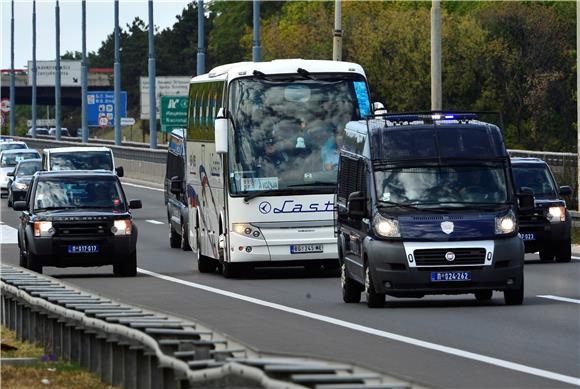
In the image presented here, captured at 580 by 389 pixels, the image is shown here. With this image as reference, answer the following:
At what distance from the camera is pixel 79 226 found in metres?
31.7

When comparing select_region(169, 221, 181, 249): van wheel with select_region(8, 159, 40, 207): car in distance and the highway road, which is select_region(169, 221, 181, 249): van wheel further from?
select_region(8, 159, 40, 207): car in distance

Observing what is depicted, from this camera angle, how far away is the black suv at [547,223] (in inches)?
1302

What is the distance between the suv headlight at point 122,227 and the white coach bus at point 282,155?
1658 millimetres

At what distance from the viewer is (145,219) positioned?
2170 inches

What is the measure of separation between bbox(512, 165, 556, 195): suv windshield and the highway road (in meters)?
1.31

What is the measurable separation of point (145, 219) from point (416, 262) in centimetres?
3288

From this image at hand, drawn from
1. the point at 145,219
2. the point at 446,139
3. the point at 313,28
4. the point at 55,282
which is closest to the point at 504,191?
the point at 446,139

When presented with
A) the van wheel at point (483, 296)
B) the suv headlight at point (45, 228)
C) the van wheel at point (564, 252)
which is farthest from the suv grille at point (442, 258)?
the van wheel at point (564, 252)

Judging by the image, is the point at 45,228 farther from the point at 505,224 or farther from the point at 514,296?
the point at 505,224

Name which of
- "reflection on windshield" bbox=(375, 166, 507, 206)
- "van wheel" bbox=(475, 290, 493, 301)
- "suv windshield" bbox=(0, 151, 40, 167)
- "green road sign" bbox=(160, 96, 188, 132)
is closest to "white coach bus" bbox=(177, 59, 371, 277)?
"van wheel" bbox=(475, 290, 493, 301)

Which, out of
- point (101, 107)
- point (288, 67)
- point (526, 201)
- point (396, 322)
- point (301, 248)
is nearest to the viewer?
point (396, 322)

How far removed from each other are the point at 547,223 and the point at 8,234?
19.5 meters

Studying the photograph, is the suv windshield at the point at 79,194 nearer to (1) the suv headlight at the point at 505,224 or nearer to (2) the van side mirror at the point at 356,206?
(2) the van side mirror at the point at 356,206

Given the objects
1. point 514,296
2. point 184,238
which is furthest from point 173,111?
point 514,296
